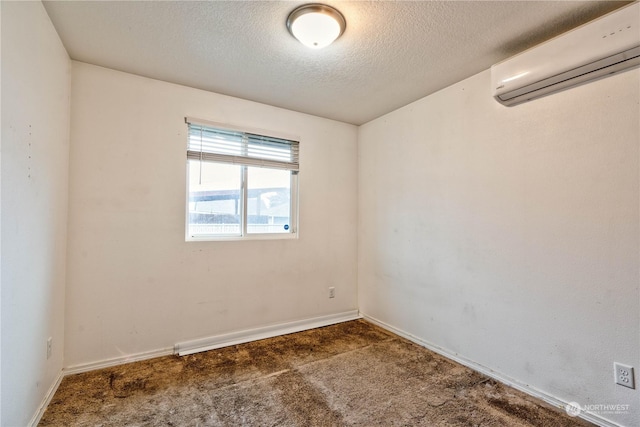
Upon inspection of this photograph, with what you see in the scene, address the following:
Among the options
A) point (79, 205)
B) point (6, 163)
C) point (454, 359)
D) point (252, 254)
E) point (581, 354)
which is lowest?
point (454, 359)

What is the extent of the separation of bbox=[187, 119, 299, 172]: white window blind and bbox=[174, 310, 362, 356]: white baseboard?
165 cm

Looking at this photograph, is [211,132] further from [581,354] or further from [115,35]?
[581,354]

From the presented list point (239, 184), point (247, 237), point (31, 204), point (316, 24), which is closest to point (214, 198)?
point (239, 184)

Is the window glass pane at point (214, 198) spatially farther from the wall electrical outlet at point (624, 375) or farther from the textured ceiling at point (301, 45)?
the wall electrical outlet at point (624, 375)

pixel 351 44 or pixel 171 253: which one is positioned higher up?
pixel 351 44

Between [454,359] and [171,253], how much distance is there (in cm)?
258

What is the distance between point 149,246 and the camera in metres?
2.46

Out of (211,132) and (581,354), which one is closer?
(581,354)

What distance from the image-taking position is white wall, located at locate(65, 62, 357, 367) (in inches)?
88.0

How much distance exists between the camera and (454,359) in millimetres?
2457

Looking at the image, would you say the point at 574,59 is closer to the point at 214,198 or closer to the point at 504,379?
the point at 504,379

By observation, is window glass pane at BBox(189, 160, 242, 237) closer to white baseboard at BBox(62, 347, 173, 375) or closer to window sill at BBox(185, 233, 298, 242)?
window sill at BBox(185, 233, 298, 242)

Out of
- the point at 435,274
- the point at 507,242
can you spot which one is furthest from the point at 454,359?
the point at 507,242

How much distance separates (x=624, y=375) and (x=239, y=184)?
3054mm
